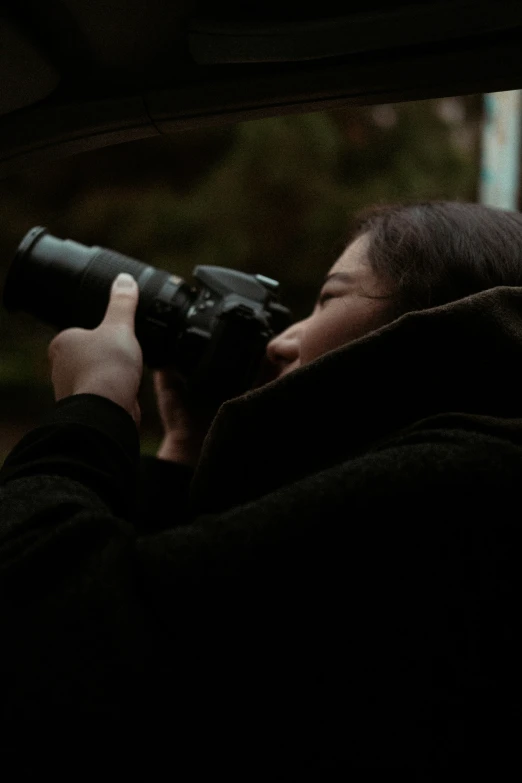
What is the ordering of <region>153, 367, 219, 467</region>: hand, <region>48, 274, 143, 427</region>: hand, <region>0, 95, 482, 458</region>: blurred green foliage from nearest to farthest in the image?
<region>48, 274, 143, 427</region>: hand < <region>153, 367, 219, 467</region>: hand < <region>0, 95, 482, 458</region>: blurred green foliage

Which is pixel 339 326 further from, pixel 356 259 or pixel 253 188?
pixel 253 188

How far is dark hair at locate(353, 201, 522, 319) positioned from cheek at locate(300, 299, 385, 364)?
0.08 ft

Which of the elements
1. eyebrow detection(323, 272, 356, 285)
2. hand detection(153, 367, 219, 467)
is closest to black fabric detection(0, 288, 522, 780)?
eyebrow detection(323, 272, 356, 285)

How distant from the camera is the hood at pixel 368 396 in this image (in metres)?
0.73

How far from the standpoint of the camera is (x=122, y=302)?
108 cm

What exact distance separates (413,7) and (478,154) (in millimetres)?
3506

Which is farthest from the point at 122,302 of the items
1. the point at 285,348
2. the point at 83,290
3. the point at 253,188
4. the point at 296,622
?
the point at 253,188

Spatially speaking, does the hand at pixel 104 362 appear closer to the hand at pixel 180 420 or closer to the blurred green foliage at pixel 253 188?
the hand at pixel 180 420

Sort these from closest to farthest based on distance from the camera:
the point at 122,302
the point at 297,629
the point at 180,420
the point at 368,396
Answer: the point at 297,629, the point at 368,396, the point at 122,302, the point at 180,420

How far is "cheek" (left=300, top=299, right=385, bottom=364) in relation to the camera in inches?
38.0

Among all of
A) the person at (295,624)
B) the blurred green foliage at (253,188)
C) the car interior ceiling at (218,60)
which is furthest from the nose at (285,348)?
the blurred green foliage at (253,188)

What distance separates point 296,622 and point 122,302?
0.55 metres

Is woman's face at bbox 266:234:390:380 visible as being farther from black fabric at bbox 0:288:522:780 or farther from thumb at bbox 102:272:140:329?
black fabric at bbox 0:288:522:780

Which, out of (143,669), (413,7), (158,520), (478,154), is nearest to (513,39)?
(413,7)
